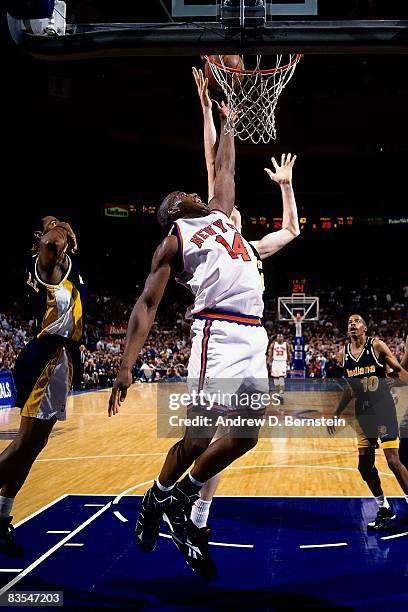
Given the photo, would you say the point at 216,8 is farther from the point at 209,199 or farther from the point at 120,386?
the point at 120,386

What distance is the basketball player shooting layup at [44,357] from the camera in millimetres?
4246

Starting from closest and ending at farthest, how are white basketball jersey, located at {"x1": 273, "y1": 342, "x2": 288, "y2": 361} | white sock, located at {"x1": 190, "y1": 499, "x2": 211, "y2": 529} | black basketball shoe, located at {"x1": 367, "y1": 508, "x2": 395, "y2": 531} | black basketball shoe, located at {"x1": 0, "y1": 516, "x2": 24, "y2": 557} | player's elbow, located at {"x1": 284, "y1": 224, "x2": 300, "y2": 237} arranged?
white sock, located at {"x1": 190, "y1": 499, "x2": 211, "y2": 529}
black basketball shoe, located at {"x1": 0, "y1": 516, "x2": 24, "y2": 557}
player's elbow, located at {"x1": 284, "y1": 224, "x2": 300, "y2": 237}
black basketball shoe, located at {"x1": 367, "y1": 508, "x2": 395, "y2": 531}
white basketball jersey, located at {"x1": 273, "y1": 342, "x2": 288, "y2": 361}

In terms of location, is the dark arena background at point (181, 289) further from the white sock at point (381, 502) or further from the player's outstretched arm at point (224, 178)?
the player's outstretched arm at point (224, 178)

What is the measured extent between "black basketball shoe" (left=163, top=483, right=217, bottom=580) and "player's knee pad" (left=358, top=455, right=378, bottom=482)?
8.12ft

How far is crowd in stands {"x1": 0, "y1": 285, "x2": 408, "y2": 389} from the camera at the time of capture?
21.3 metres

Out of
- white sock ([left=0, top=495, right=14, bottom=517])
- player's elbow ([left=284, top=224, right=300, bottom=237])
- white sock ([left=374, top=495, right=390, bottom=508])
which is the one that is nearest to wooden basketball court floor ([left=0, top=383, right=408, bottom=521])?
white sock ([left=374, top=495, right=390, bottom=508])

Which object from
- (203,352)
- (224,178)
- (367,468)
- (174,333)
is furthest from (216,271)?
(174,333)

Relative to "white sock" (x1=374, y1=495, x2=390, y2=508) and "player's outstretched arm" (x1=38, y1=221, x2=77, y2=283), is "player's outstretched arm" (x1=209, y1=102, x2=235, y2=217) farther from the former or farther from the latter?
"white sock" (x1=374, y1=495, x2=390, y2=508)

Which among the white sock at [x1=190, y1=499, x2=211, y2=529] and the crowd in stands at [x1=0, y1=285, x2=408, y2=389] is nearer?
the white sock at [x1=190, y1=499, x2=211, y2=529]

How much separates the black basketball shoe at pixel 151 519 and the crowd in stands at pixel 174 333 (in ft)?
44.3

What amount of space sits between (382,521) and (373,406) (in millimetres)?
997

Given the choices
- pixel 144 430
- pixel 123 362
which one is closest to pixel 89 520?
pixel 123 362

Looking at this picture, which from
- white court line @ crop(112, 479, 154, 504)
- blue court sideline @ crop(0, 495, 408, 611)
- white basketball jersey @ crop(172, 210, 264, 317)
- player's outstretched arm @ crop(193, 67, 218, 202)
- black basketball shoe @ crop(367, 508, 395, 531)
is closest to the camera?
white basketball jersey @ crop(172, 210, 264, 317)

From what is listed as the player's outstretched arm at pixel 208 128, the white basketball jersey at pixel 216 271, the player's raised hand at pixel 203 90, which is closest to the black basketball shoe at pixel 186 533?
the white basketball jersey at pixel 216 271
